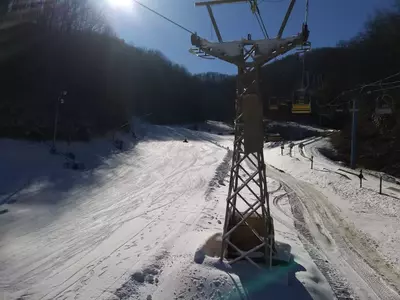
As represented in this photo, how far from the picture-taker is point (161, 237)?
9430 mm

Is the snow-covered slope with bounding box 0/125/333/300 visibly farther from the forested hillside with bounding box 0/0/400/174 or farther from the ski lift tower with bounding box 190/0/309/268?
the forested hillside with bounding box 0/0/400/174

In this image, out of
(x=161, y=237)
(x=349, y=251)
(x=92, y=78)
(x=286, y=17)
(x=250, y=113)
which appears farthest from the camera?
(x=92, y=78)

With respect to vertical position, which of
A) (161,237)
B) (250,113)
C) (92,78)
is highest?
(92,78)

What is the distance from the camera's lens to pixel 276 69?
70.5 m

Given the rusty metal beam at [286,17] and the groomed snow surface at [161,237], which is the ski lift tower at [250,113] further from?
the groomed snow surface at [161,237]

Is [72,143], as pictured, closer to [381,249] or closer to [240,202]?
[240,202]

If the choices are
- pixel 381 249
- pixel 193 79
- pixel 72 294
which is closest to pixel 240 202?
pixel 381 249

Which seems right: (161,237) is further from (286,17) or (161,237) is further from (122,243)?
(286,17)

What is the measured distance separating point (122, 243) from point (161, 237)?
114 cm

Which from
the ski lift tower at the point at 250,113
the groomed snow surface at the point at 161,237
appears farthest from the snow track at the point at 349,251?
the ski lift tower at the point at 250,113

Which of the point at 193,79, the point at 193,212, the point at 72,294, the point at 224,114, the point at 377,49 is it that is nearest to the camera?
the point at 72,294

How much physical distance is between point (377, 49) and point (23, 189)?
43494mm

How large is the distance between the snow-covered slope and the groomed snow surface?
3cm

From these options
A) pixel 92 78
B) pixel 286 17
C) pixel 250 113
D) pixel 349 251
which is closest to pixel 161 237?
pixel 250 113
